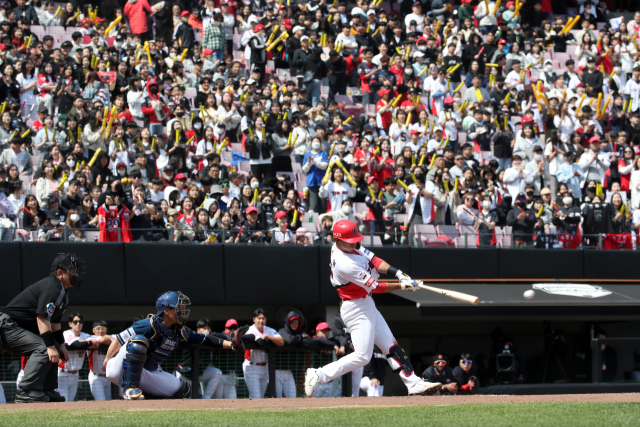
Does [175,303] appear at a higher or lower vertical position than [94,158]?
lower

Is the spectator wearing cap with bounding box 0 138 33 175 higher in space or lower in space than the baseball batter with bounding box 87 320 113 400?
higher

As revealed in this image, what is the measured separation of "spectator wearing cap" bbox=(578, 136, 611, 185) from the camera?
51.6ft

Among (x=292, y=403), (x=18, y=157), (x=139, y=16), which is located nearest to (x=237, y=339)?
(x=292, y=403)

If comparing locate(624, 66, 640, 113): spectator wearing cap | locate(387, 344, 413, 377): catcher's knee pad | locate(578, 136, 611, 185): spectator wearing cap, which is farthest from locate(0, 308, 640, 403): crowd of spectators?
locate(624, 66, 640, 113): spectator wearing cap

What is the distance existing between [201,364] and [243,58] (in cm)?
918

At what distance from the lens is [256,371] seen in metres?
9.64

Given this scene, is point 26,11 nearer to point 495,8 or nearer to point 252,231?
point 252,231

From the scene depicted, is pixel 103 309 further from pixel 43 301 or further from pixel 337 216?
pixel 43 301

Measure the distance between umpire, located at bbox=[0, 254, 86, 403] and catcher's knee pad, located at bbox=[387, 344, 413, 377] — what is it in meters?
3.26

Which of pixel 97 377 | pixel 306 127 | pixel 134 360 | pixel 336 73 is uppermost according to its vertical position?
pixel 336 73

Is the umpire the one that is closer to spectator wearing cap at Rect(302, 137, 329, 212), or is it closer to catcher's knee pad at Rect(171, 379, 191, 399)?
catcher's knee pad at Rect(171, 379, 191, 399)

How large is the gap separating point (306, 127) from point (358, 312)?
7667 mm

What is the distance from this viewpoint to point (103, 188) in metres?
12.2

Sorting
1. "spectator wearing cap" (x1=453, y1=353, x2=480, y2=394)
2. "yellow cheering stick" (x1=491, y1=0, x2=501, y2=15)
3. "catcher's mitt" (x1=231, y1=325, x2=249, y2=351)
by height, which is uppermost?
"yellow cheering stick" (x1=491, y1=0, x2=501, y2=15)
